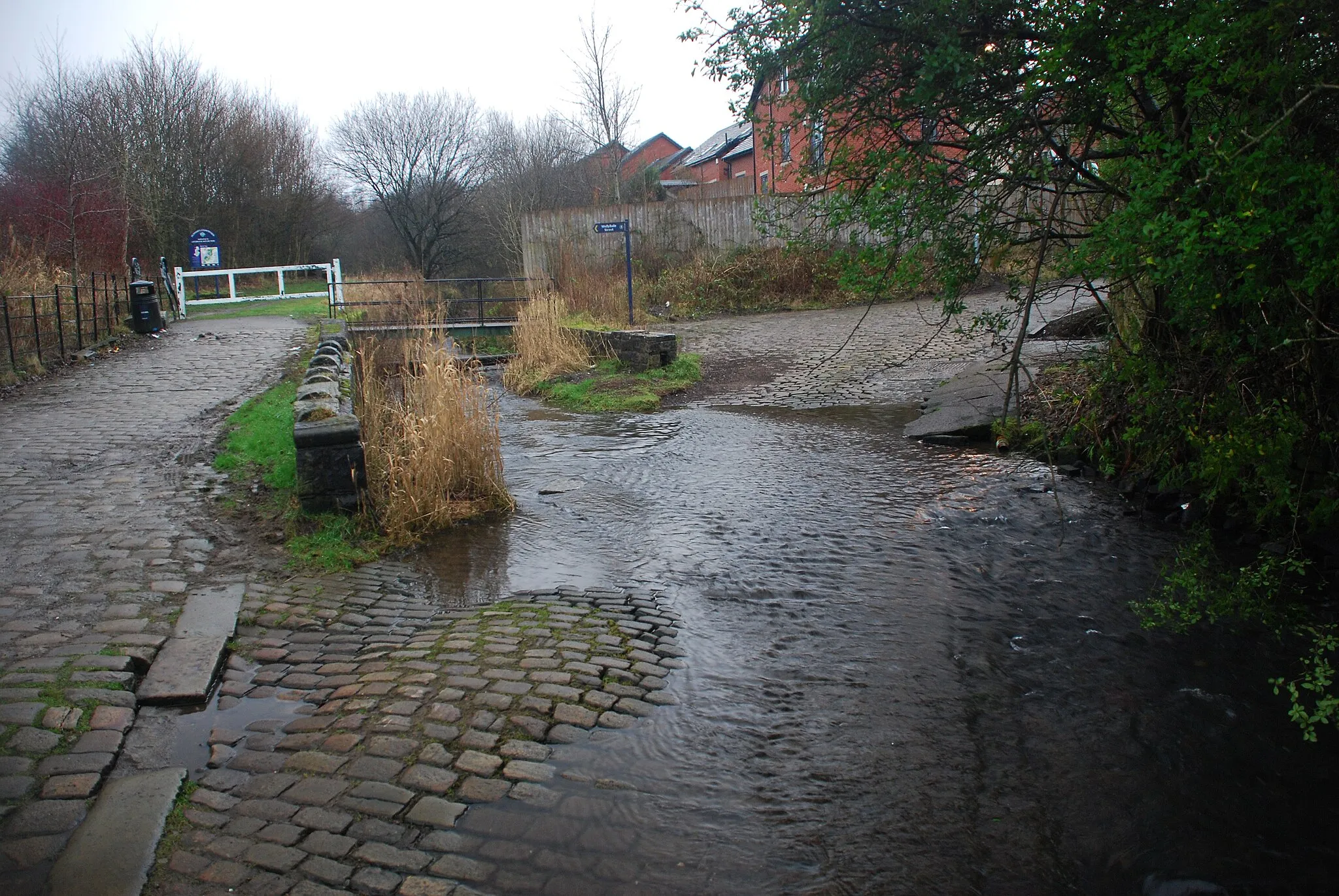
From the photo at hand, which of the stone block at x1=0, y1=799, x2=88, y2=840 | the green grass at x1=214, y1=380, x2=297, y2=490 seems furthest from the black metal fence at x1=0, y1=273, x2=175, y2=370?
the stone block at x1=0, y1=799, x2=88, y2=840

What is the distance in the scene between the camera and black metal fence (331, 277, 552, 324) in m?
16.4

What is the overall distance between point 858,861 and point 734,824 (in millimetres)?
446

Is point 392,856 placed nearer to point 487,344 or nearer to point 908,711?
point 908,711

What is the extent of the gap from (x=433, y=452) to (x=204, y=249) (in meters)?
25.8

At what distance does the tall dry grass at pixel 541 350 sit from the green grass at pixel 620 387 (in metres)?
0.47

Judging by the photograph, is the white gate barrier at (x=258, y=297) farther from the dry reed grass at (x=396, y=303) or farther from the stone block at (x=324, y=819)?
the stone block at (x=324, y=819)

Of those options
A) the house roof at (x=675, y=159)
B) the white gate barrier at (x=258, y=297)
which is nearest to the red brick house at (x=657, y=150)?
the house roof at (x=675, y=159)

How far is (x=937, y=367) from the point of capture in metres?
11.8

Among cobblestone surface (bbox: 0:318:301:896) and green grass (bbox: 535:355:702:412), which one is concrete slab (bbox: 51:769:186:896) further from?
green grass (bbox: 535:355:702:412)

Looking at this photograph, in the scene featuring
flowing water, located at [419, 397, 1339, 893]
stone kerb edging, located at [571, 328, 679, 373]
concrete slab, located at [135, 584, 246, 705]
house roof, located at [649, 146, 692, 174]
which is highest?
house roof, located at [649, 146, 692, 174]

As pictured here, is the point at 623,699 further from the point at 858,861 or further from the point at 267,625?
the point at 267,625

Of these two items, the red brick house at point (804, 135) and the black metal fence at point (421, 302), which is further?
the black metal fence at point (421, 302)

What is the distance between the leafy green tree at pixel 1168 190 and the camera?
3.49 meters

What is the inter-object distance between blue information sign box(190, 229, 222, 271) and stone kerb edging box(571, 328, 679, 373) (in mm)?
19475
